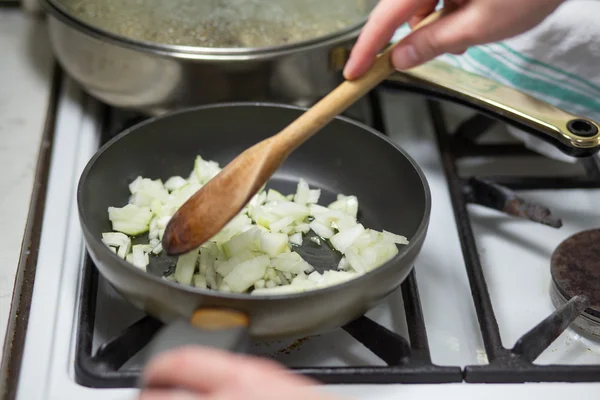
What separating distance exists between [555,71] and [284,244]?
1.37 ft

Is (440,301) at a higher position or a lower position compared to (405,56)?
lower

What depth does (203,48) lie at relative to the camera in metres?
0.79

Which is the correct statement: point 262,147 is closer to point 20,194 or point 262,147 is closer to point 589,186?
point 20,194

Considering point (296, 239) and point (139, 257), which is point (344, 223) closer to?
point (296, 239)

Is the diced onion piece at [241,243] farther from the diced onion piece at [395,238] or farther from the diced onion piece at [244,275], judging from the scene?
the diced onion piece at [395,238]

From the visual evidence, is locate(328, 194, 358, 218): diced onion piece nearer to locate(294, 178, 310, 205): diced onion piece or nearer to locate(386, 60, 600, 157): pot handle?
locate(294, 178, 310, 205): diced onion piece

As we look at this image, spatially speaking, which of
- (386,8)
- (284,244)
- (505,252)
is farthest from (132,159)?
(505,252)

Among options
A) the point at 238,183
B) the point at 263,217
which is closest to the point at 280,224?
the point at 263,217

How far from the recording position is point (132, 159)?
810 millimetres

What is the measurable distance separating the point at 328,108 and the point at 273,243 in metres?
0.15

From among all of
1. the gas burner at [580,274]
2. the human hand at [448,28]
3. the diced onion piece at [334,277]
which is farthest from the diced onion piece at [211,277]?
the gas burner at [580,274]

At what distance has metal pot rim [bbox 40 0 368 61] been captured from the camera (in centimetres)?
79

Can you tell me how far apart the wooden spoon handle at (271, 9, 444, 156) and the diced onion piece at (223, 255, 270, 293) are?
113 mm

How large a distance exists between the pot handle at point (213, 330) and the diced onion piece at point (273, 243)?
0.14m
